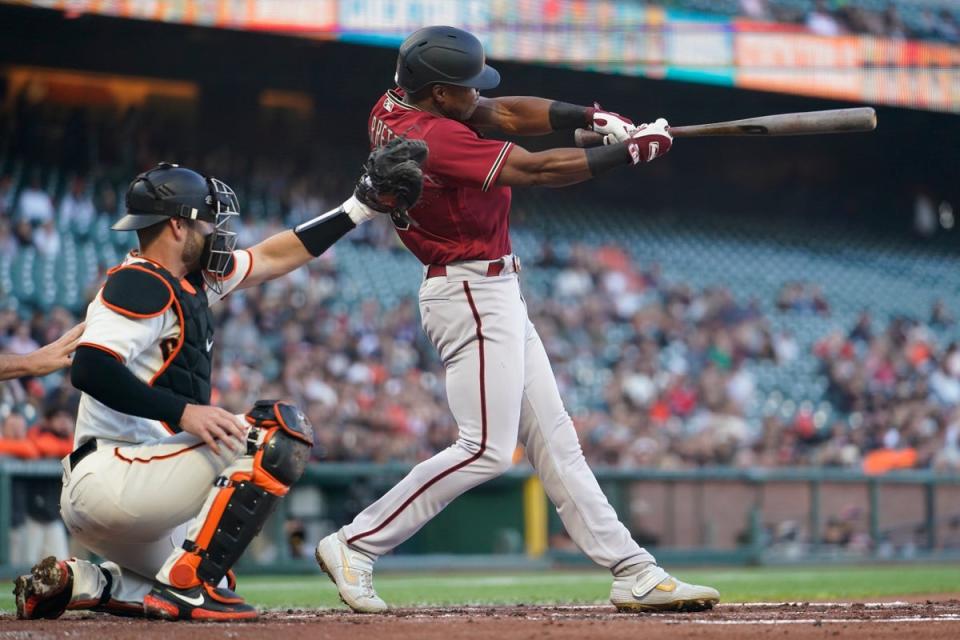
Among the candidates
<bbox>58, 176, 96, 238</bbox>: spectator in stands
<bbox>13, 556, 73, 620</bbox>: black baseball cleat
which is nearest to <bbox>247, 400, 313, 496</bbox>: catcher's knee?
<bbox>13, 556, 73, 620</bbox>: black baseball cleat

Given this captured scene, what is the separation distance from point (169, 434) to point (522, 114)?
1557mm

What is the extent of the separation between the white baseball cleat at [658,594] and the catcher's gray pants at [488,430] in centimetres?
6

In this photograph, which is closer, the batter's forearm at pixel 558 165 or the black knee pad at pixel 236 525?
the black knee pad at pixel 236 525

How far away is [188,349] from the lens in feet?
12.5

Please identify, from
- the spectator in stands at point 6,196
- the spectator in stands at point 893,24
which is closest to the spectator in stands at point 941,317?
the spectator in stands at point 893,24

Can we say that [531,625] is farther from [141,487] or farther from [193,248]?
[193,248]

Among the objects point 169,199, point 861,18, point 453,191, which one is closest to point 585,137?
point 453,191

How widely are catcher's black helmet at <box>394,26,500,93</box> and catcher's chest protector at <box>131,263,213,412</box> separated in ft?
3.17

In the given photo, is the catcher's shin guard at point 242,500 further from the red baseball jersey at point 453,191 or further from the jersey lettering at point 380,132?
the jersey lettering at point 380,132

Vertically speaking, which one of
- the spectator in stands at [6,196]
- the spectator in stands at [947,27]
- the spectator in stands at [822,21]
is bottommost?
the spectator in stands at [6,196]

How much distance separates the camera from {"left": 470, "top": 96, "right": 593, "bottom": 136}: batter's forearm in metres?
4.45

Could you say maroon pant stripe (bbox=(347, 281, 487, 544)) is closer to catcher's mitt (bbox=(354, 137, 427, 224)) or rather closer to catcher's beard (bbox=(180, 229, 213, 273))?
catcher's mitt (bbox=(354, 137, 427, 224))

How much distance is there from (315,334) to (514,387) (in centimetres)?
848

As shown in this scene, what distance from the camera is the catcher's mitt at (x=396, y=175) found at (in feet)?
12.6
